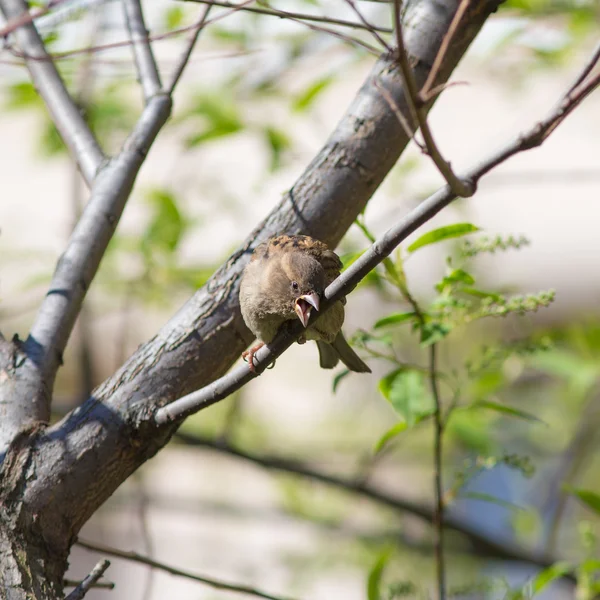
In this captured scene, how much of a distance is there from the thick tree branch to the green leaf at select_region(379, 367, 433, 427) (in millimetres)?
417

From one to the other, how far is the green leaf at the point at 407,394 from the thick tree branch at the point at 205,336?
42 cm

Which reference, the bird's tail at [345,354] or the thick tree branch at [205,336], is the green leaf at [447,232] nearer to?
the thick tree branch at [205,336]

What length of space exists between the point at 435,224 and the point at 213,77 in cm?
161

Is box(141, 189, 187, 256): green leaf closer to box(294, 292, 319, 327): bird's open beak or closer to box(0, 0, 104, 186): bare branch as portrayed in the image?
box(0, 0, 104, 186): bare branch

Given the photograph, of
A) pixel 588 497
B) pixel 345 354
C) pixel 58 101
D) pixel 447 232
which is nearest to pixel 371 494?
pixel 588 497

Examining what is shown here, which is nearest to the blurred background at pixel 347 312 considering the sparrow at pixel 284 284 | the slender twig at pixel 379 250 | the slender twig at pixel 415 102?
the sparrow at pixel 284 284

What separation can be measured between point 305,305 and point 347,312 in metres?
3.34

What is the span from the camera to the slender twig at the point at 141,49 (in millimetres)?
2539

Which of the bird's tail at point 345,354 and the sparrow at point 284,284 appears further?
the bird's tail at point 345,354

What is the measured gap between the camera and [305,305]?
6.84ft

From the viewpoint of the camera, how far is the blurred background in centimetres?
336

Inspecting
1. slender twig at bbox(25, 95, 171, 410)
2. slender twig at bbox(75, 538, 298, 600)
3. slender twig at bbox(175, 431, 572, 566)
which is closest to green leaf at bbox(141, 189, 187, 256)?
slender twig at bbox(175, 431, 572, 566)

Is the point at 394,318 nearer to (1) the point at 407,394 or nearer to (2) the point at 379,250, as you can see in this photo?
(1) the point at 407,394

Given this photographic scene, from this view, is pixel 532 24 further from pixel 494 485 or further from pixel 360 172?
pixel 494 485
